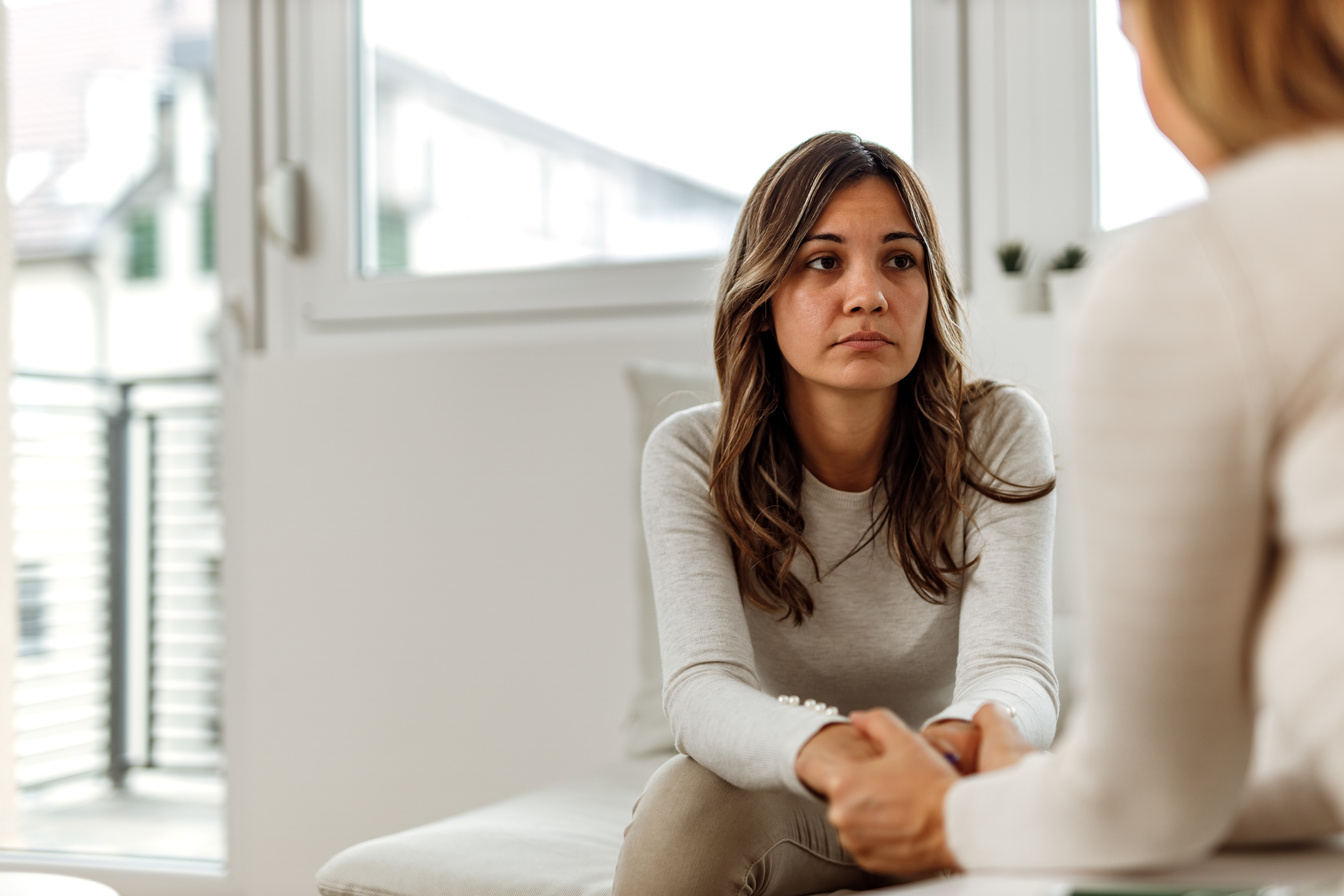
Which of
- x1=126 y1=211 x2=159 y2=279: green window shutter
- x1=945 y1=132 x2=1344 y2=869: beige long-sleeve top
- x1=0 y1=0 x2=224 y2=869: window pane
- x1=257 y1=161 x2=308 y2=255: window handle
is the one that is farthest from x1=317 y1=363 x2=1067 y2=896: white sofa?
x1=126 y1=211 x2=159 y2=279: green window shutter

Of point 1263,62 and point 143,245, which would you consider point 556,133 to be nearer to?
point 143,245

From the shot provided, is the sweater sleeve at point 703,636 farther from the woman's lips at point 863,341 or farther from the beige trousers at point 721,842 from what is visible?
the woman's lips at point 863,341

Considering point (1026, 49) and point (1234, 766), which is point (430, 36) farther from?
point (1234, 766)

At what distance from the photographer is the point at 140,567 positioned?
3.29 m

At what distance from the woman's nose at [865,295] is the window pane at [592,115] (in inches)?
38.1

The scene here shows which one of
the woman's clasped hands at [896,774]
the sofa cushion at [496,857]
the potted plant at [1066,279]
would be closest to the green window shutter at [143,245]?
the sofa cushion at [496,857]

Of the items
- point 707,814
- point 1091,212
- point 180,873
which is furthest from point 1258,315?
point 180,873

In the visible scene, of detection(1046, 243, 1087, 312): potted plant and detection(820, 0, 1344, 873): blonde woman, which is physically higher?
detection(1046, 243, 1087, 312): potted plant

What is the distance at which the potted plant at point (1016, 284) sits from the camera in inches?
73.2

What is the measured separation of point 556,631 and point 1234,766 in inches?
62.9

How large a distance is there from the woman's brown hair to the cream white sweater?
0.07 ft

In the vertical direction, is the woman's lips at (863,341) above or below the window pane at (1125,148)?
below

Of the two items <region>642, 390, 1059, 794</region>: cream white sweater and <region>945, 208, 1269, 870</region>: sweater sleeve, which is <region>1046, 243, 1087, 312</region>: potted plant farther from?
<region>945, 208, 1269, 870</region>: sweater sleeve

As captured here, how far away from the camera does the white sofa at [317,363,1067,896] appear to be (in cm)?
125
